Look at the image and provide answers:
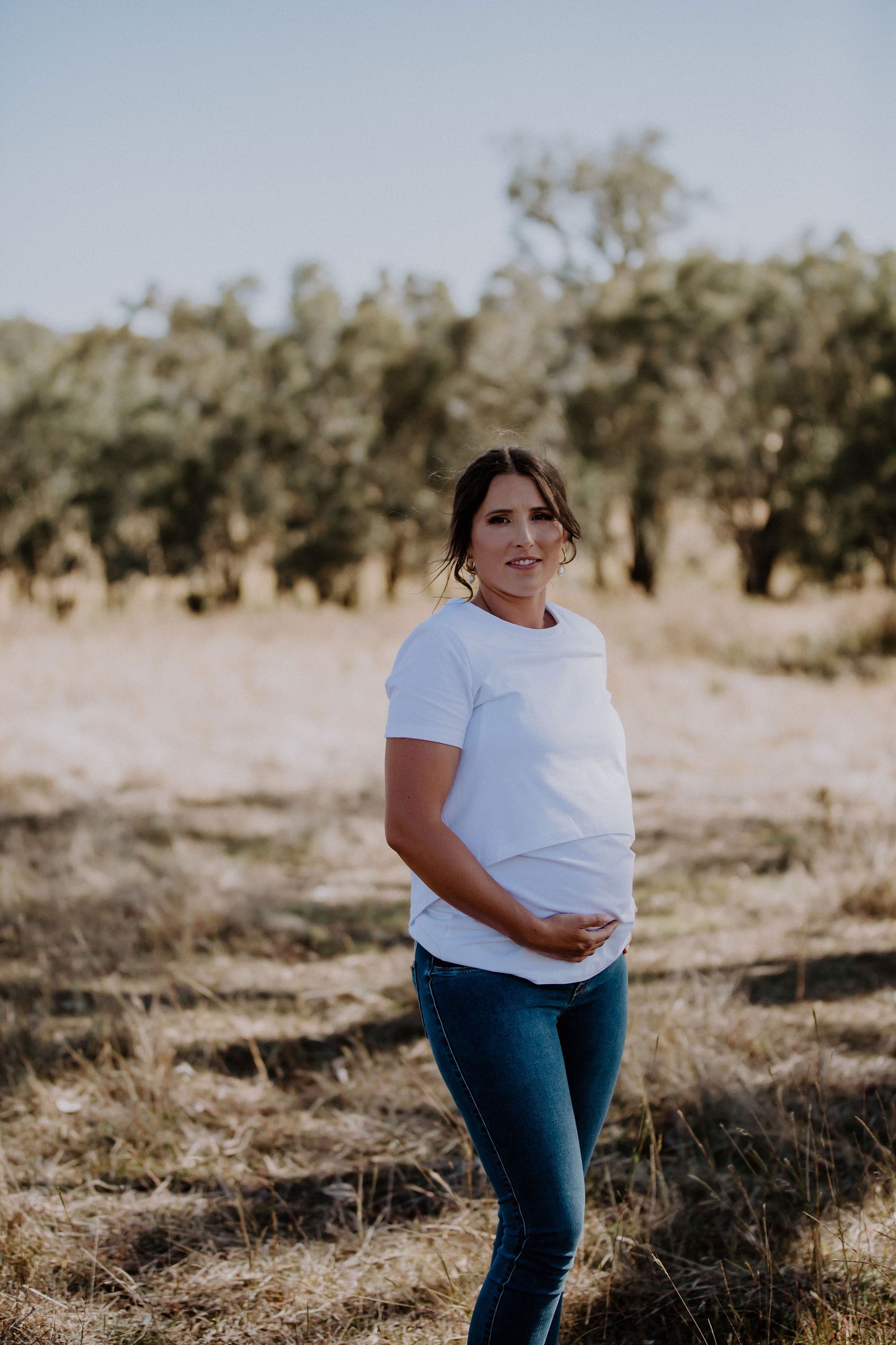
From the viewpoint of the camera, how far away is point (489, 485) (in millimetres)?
1972

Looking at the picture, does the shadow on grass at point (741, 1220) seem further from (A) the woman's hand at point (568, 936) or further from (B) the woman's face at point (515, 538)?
(B) the woman's face at point (515, 538)

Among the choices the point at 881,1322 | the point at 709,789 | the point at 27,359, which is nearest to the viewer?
the point at 881,1322

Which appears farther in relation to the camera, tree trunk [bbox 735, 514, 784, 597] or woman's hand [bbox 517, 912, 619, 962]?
tree trunk [bbox 735, 514, 784, 597]

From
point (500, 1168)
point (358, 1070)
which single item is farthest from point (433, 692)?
point (358, 1070)

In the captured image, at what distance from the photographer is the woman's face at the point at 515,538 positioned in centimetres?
191

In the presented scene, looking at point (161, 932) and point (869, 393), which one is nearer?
point (161, 932)

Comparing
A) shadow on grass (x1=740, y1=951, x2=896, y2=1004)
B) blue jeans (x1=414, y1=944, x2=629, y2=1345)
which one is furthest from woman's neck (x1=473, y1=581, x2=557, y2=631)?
shadow on grass (x1=740, y1=951, x2=896, y2=1004)

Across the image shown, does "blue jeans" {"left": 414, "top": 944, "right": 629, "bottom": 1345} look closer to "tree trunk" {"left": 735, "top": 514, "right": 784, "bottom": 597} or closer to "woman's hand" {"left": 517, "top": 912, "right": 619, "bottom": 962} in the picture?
"woman's hand" {"left": 517, "top": 912, "right": 619, "bottom": 962}

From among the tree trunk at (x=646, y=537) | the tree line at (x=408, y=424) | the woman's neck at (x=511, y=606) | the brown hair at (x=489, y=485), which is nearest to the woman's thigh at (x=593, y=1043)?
the woman's neck at (x=511, y=606)

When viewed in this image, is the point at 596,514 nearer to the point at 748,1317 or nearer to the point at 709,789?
the point at 709,789

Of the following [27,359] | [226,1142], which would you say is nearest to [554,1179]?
[226,1142]

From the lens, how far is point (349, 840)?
23.1 feet

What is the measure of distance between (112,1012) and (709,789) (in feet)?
17.5

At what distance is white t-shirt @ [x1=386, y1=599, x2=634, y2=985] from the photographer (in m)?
1.71
